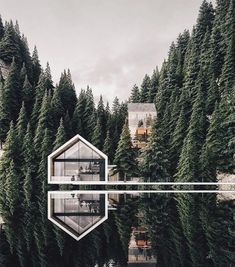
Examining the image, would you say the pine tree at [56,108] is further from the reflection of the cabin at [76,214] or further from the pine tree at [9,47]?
the reflection of the cabin at [76,214]

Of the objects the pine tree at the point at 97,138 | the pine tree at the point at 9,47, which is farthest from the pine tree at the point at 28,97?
the pine tree at the point at 9,47

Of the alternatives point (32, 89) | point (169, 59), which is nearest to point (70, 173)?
point (32, 89)

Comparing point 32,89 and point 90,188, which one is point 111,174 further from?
point 32,89

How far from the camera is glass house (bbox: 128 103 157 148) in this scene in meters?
65.9

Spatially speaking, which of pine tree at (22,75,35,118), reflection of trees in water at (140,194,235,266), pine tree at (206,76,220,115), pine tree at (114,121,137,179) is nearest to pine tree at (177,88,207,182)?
pine tree at (114,121,137,179)

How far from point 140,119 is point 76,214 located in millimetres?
48537

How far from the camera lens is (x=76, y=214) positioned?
830 inches

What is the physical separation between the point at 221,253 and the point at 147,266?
2.31 meters

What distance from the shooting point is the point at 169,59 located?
8262 centimetres

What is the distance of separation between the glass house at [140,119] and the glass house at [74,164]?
99.4 ft

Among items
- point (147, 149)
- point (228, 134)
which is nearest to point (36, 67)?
point (147, 149)

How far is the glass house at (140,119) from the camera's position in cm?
6590

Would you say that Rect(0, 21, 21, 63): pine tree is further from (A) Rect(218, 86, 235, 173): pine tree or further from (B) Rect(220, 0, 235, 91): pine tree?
(A) Rect(218, 86, 235, 173): pine tree

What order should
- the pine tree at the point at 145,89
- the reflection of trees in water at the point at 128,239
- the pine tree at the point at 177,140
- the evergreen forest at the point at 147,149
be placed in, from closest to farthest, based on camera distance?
1. the reflection of trees in water at the point at 128,239
2. the evergreen forest at the point at 147,149
3. the pine tree at the point at 177,140
4. the pine tree at the point at 145,89
